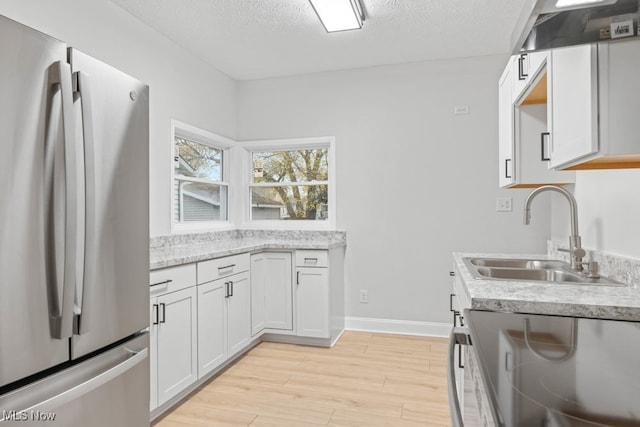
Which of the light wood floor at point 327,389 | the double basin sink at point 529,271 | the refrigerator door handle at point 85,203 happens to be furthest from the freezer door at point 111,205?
the double basin sink at point 529,271

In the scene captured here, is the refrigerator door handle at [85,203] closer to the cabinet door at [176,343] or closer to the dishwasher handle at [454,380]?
the cabinet door at [176,343]

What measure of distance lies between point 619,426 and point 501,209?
3.30 meters

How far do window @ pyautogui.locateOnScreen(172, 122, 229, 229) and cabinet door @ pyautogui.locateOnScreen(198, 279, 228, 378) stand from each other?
0.91 meters

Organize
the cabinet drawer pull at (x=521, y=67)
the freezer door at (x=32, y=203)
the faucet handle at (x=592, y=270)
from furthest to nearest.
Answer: the cabinet drawer pull at (x=521, y=67) → the faucet handle at (x=592, y=270) → the freezer door at (x=32, y=203)

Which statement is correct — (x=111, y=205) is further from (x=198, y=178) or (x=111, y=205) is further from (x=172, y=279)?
(x=198, y=178)

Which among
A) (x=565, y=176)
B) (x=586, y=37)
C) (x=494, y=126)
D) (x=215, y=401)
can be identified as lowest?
(x=215, y=401)

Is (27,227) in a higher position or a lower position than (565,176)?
lower

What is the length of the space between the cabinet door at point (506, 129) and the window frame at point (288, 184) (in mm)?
1712

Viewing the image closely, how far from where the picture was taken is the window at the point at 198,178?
11.2ft

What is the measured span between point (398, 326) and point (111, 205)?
9.92 feet

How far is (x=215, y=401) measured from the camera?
7.86ft

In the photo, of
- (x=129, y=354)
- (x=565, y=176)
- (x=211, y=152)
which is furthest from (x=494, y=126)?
(x=129, y=354)

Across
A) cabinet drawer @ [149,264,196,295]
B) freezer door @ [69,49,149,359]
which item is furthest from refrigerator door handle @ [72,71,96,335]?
cabinet drawer @ [149,264,196,295]

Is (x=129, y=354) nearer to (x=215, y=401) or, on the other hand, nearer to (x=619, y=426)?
(x=215, y=401)
